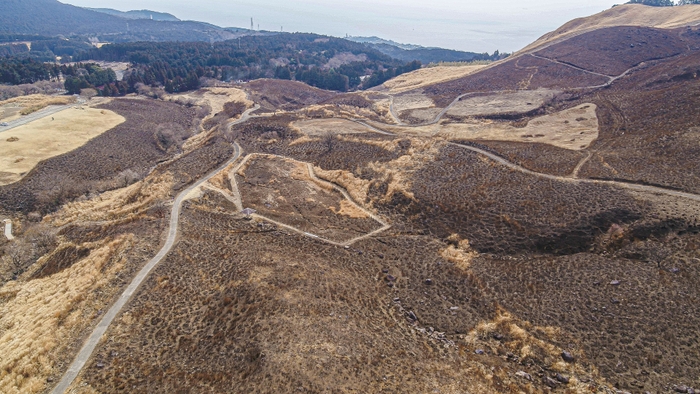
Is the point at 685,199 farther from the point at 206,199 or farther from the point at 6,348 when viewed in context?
the point at 6,348

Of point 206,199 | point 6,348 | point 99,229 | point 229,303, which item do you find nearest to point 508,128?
point 206,199

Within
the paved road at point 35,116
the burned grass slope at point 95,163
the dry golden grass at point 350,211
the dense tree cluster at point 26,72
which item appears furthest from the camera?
the dense tree cluster at point 26,72

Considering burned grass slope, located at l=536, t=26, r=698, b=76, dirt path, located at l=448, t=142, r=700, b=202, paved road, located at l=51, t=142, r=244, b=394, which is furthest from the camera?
burned grass slope, located at l=536, t=26, r=698, b=76

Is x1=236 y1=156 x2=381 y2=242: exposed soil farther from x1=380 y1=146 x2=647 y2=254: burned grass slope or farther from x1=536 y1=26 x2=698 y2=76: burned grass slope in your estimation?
x1=536 y1=26 x2=698 y2=76: burned grass slope

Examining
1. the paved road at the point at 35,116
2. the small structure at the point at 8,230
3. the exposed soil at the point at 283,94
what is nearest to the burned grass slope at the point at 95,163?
the small structure at the point at 8,230

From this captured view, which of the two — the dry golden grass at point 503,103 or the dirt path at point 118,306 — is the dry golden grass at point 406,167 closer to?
the dirt path at point 118,306

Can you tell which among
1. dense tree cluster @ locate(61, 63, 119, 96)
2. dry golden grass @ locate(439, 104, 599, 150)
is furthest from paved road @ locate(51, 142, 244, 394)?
dense tree cluster @ locate(61, 63, 119, 96)
